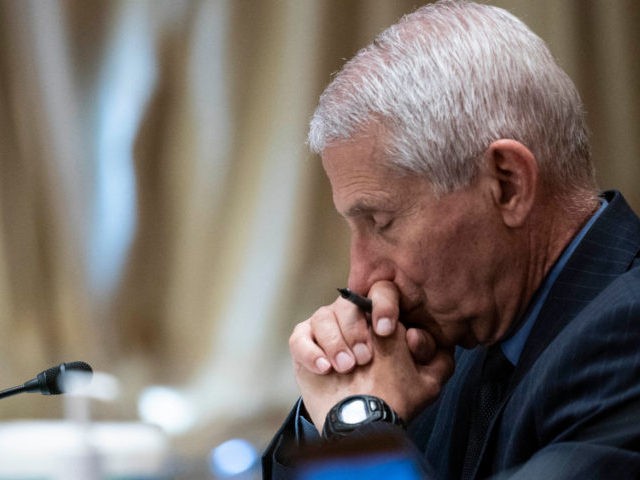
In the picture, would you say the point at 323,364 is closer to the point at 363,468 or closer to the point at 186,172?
the point at 363,468

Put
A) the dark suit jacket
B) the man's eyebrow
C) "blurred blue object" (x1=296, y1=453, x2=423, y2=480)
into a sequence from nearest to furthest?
"blurred blue object" (x1=296, y1=453, x2=423, y2=480), the dark suit jacket, the man's eyebrow

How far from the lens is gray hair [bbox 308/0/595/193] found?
165 centimetres

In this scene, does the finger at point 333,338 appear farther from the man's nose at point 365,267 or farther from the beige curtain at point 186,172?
the beige curtain at point 186,172

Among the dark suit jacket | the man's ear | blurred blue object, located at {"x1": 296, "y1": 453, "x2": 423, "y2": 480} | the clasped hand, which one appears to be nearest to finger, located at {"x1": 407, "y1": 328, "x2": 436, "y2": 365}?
the clasped hand

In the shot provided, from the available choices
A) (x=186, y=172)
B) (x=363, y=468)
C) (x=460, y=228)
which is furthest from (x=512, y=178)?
(x=186, y=172)

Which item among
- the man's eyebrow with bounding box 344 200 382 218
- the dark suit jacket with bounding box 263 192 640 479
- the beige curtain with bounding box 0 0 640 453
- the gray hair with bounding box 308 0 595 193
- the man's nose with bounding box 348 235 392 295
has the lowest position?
the dark suit jacket with bounding box 263 192 640 479

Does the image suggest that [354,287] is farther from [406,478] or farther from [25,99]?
[25,99]

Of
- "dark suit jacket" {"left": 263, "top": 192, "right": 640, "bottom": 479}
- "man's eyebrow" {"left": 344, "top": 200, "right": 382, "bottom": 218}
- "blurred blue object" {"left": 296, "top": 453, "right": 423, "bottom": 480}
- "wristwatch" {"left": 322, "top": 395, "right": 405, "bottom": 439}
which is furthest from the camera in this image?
"man's eyebrow" {"left": 344, "top": 200, "right": 382, "bottom": 218}

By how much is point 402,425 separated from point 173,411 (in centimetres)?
194

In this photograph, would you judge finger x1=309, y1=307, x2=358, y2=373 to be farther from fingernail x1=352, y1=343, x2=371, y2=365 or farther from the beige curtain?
the beige curtain

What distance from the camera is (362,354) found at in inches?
69.3

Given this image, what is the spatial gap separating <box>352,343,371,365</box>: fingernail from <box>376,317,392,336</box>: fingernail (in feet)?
0.12

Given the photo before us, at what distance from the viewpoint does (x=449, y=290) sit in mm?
1740

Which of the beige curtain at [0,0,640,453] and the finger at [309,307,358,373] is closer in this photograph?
the finger at [309,307,358,373]
